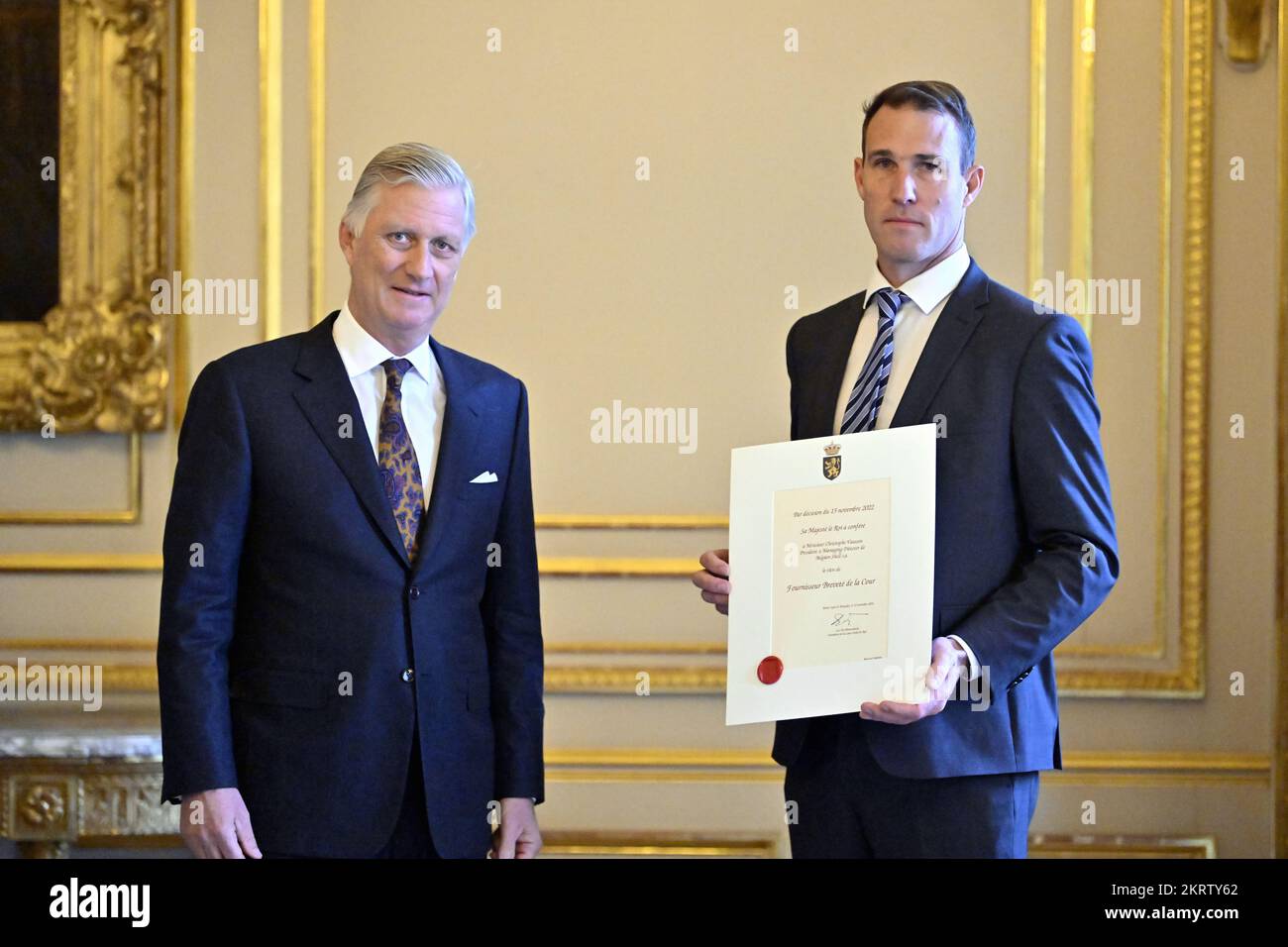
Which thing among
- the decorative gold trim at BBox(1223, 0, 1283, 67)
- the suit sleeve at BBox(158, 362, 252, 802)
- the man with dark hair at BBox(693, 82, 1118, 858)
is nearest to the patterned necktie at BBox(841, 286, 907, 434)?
the man with dark hair at BBox(693, 82, 1118, 858)

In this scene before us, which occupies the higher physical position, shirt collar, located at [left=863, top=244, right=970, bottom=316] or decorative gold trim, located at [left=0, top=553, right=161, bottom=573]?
shirt collar, located at [left=863, top=244, right=970, bottom=316]

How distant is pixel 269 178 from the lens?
4.02 meters

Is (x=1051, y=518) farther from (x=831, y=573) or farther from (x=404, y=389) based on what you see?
(x=404, y=389)

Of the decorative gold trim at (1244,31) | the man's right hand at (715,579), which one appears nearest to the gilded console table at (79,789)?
the man's right hand at (715,579)

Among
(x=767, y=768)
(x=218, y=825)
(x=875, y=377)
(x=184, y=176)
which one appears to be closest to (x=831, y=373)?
(x=875, y=377)

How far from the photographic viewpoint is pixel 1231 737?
391cm

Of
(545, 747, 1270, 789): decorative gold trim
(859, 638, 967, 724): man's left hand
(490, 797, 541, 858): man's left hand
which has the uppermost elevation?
(859, 638, 967, 724): man's left hand

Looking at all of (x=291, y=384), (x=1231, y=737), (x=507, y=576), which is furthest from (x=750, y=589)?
(x=1231, y=737)

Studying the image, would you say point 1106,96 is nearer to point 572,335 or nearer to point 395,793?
point 572,335

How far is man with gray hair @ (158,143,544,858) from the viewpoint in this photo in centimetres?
234

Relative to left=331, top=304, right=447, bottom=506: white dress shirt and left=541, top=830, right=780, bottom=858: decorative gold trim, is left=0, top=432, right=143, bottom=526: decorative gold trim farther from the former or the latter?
left=331, top=304, right=447, bottom=506: white dress shirt

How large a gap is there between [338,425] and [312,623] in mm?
319

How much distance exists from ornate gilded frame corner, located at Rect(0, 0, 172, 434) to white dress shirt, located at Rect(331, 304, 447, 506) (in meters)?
1.63

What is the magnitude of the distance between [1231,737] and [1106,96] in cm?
169
